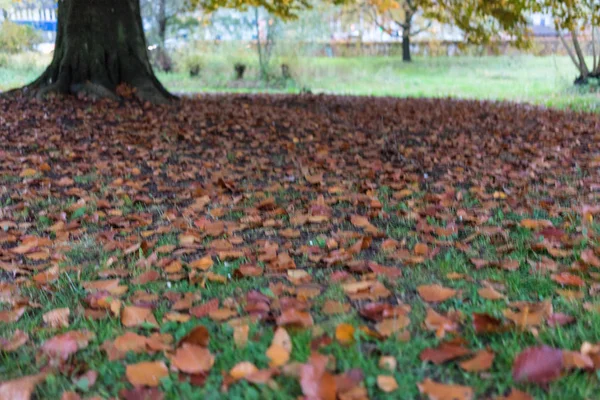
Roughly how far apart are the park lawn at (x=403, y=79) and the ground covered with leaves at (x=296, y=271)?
9226mm

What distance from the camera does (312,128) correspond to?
7.22 meters

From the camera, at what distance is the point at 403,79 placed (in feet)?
84.6

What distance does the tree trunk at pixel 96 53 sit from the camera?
8250mm

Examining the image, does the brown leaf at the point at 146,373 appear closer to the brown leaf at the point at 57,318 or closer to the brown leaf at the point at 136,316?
the brown leaf at the point at 136,316

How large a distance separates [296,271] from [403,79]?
959 inches

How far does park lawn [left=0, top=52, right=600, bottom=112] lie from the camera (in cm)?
1648

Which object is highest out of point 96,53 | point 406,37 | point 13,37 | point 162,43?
point 13,37

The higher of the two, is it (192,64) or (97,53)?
(192,64)

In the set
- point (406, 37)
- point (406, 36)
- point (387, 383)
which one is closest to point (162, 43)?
point (406, 36)

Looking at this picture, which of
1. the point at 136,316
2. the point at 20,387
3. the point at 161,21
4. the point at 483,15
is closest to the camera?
the point at 20,387

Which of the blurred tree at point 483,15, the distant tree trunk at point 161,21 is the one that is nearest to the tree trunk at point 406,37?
the distant tree trunk at point 161,21

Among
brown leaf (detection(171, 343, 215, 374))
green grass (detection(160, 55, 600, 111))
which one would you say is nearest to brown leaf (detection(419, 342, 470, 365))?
brown leaf (detection(171, 343, 215, 374))

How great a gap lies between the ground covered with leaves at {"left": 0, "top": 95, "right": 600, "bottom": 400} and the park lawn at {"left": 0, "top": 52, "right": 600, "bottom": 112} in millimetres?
9226

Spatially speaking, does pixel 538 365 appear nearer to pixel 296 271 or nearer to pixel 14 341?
pixel 296 271
